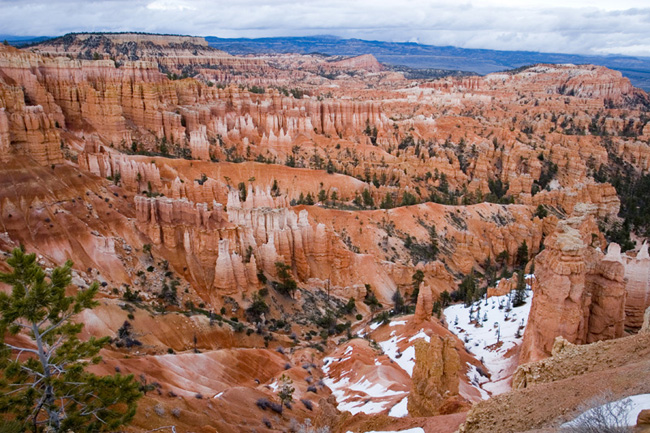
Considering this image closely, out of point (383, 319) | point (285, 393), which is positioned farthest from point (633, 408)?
point (383, 319)

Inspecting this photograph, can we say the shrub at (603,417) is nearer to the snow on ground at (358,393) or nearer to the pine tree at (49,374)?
the pine tree at (49,374)

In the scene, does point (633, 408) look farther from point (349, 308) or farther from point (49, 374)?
point (349, 308)

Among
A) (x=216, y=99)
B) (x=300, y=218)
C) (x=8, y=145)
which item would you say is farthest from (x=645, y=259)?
(x=216, y=99)

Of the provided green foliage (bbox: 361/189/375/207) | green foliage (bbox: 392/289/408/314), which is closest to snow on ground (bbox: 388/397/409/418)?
green foliage (bbox: 392/289/408/314)

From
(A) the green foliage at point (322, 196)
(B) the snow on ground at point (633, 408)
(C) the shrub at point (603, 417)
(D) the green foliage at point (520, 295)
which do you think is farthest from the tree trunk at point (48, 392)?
(A) the green foliage at point (322, 196)

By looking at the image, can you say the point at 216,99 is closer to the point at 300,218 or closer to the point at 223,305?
the point at 300,218

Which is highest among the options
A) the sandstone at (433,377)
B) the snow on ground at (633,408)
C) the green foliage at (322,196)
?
the snow on ground at (633,408)
